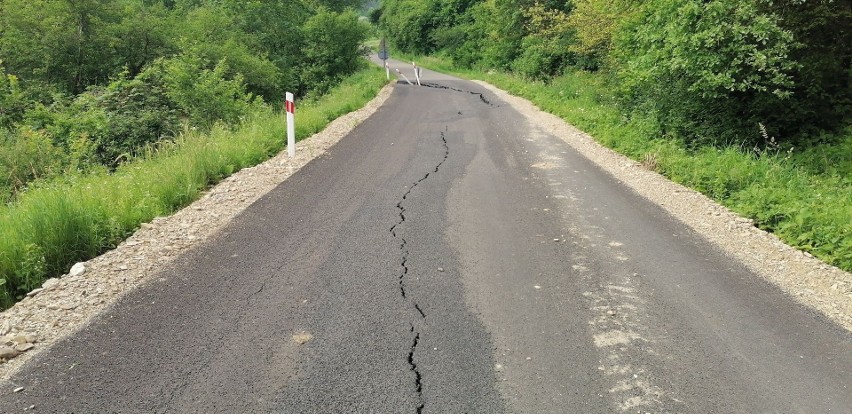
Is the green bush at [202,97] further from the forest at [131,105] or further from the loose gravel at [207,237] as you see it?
the loose gravel at [207,237]

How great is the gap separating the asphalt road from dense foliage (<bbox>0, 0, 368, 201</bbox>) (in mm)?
6352

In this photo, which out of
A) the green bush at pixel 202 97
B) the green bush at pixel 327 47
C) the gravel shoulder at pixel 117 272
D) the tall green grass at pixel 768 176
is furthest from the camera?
the green bush at pixel 327 47

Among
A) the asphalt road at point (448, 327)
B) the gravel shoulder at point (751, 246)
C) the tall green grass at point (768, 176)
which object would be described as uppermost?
the tall green grass at point (768, 176)

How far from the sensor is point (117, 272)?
14.4ft

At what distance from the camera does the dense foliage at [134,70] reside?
11.9m

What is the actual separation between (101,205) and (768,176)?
808 centimetres

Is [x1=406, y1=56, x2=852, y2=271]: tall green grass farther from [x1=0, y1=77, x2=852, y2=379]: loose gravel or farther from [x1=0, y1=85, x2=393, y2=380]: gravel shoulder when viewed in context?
[x1=0, y1=85, x2=393, y2=380]: gravel shoulder

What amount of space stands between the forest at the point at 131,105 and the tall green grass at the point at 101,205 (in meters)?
0.01

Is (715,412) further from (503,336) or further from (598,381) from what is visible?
(503,336)

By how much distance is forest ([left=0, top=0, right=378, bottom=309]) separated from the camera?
4.99m

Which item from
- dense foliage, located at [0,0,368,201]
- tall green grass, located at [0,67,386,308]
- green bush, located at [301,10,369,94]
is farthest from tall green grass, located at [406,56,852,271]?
green bush, located at [301,10,369,94]

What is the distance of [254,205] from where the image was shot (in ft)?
20.5

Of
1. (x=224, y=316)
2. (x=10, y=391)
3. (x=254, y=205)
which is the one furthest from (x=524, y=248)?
(x=10, y=391)

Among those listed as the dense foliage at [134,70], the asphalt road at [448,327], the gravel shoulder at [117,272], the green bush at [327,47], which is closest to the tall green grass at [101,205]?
the gravel shoulder at [117,272]
